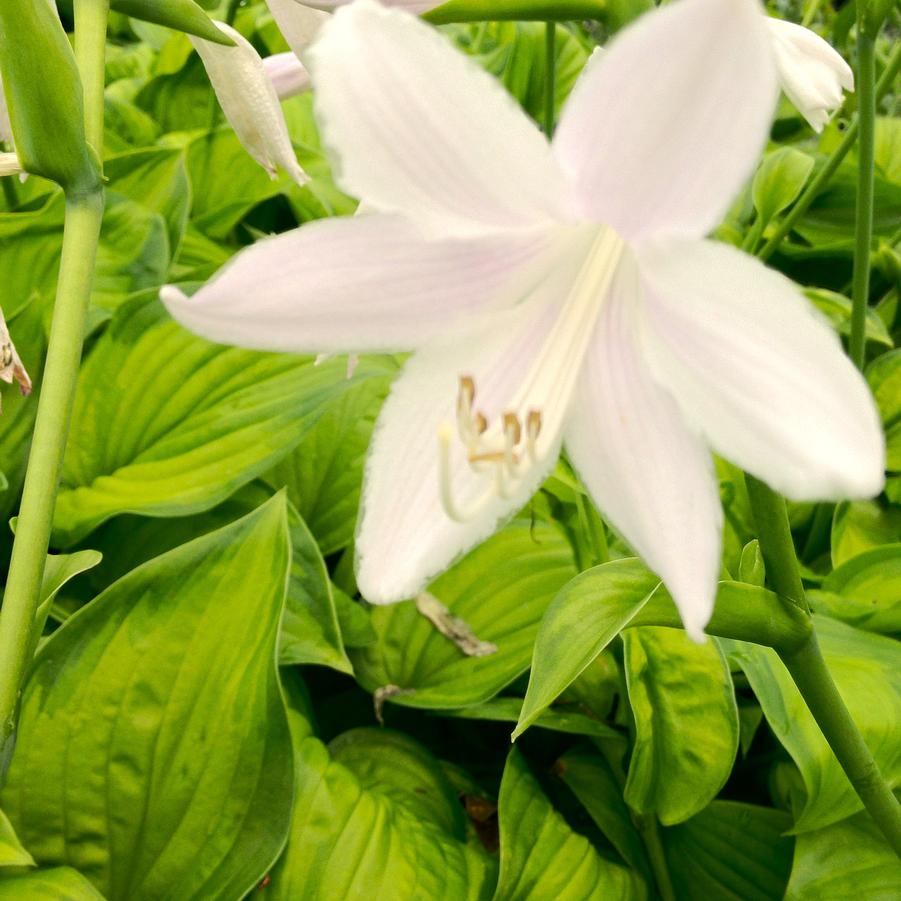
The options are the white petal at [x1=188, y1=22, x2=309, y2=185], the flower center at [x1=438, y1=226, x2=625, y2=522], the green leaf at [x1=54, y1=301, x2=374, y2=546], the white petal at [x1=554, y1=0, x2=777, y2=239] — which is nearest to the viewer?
the white petal at [x1=554, y1=0, x2=777, y2=239]

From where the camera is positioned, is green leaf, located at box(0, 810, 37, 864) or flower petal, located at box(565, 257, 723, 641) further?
green leaf, located at box(0, 810, 37, 864)

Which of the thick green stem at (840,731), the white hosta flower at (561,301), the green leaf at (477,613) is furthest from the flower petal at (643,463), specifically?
the green leaf at (477,613)

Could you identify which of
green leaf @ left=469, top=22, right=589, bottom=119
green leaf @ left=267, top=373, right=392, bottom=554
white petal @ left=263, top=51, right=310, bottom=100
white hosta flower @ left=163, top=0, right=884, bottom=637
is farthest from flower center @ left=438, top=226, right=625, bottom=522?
green leaf @ left=469, top=22, right=589, bottom=119

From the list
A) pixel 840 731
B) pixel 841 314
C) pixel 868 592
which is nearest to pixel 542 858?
pixel 840 731

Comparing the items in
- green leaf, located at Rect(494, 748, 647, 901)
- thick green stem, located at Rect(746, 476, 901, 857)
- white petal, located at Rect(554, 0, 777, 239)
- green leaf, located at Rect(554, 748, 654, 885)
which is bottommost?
green leaf, located at Rect(554, 748, 654, 885)

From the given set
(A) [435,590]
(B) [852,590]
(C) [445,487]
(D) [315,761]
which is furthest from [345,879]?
(B) [852,590]

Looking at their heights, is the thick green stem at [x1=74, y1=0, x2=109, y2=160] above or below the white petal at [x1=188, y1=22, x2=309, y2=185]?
above

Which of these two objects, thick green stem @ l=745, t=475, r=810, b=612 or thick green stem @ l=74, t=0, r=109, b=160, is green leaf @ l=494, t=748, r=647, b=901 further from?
thick green stem @ l=74, t=0, r=109, b=160
